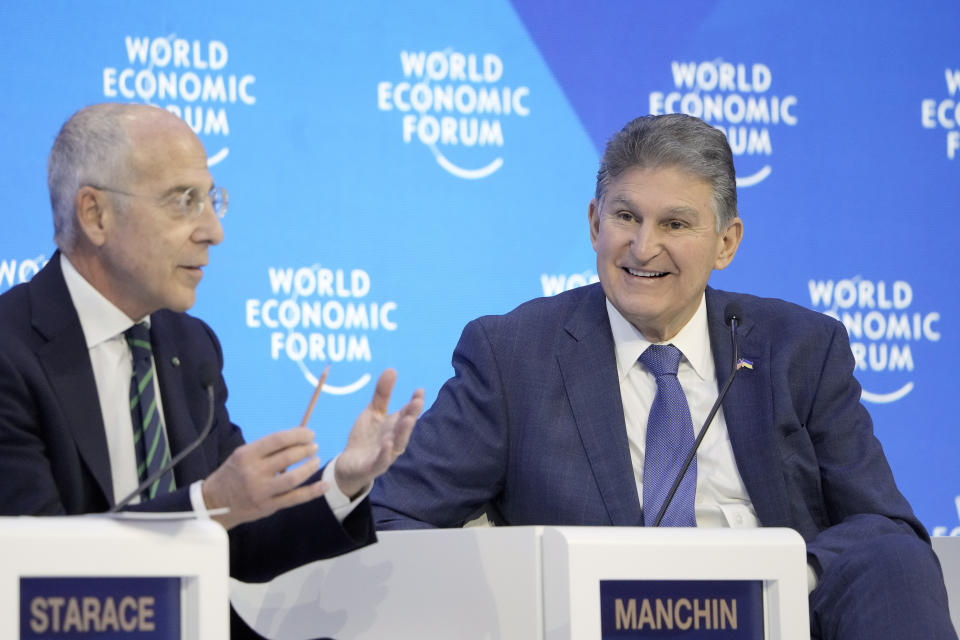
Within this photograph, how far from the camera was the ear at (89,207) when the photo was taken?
90.0 inches

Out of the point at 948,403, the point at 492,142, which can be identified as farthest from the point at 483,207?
the point at 948,403

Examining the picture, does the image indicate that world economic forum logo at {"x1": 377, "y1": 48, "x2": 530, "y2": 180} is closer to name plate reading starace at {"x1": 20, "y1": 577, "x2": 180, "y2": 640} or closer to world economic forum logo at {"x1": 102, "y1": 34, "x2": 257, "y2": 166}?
world economic forum logo at {"x1": 102, "y1": 34, "x2": 257, "y2": 166}

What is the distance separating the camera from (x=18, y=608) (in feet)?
5.48

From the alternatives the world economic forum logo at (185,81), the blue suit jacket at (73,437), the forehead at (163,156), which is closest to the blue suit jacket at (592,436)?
the blue suit jacket at (73,437)

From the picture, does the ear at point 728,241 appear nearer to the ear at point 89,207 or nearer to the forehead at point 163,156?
the forehead at point 163,156

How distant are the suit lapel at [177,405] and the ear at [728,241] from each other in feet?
3.97

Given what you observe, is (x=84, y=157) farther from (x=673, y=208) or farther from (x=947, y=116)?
(x=947, y=116)

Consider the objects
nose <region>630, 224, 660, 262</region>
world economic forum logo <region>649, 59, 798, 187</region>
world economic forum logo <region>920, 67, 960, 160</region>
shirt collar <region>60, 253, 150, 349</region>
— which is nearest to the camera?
shirt collar <region>60, 253, 150, 349</region>

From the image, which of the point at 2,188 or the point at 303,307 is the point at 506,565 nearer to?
the point at 303,307

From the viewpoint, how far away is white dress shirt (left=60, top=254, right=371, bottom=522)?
2207 mm

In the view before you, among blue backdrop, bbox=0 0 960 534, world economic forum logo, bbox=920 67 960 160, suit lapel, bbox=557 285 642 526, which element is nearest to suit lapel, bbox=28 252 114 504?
suit lapel, bbox=557 285 642 526

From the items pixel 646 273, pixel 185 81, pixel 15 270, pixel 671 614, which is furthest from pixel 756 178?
pixel 671 614

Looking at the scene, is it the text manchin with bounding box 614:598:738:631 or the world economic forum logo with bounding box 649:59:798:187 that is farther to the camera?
the world economic forum logo with bounding box 649:59:798:187

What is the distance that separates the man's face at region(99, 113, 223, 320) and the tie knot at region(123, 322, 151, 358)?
26mm
